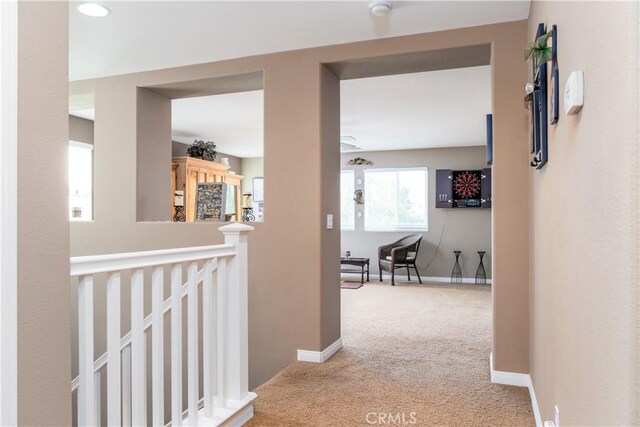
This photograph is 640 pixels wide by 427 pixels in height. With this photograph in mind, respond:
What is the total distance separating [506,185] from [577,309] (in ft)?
6.07

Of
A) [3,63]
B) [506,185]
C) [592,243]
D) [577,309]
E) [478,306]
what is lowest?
[478,306]

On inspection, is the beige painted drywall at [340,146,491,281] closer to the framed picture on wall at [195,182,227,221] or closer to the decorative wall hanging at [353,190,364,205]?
the decorative wall hanging at [353,190,364,205]

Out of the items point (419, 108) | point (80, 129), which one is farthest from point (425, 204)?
point (80, 129)

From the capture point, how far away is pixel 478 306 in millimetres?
5984

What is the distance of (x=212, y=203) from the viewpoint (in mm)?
3990

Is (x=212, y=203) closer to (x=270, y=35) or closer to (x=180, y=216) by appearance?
(x=180, y=216)

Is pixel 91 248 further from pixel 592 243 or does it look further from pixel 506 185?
pixel 592 243

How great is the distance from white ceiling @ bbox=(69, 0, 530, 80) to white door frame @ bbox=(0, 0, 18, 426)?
1.74 m

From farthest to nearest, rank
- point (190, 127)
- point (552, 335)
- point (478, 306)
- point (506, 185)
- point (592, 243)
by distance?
1. point (190, 127)
2. point (478, 306)
3. point (506, 185)
4. point (552, 335)
5. point (592, 243)

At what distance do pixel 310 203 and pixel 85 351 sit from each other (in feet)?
6.87

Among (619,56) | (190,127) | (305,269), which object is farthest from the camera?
(190,127)

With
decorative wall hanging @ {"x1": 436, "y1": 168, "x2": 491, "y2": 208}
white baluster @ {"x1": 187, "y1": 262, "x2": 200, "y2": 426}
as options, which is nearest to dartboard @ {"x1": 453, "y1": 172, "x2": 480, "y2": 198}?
decorative wall hanging @ {"x1": 436, "y1": 168, "x2": 491, "y2": 208}

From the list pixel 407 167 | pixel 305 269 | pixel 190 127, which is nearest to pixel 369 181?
pixel 407 167

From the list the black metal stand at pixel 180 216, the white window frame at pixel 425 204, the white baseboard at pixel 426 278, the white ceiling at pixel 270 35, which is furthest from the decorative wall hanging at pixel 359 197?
the black metal stand at pixel 180 216
